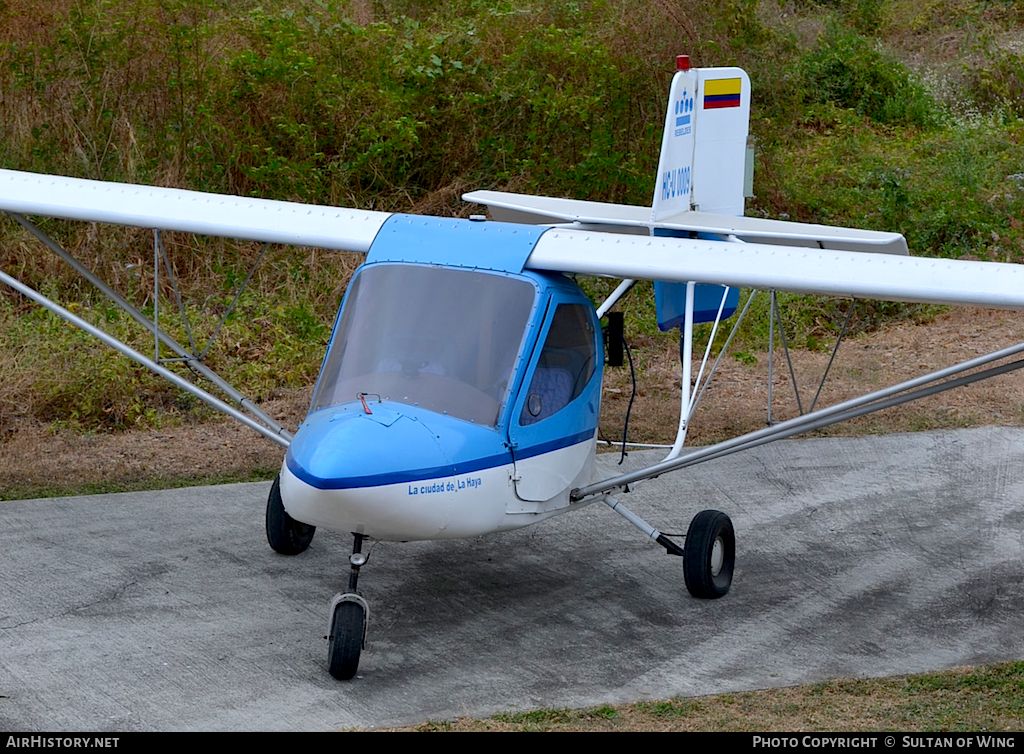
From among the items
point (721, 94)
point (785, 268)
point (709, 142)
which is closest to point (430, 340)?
point (785, 268)

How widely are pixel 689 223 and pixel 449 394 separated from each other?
2.67 meters

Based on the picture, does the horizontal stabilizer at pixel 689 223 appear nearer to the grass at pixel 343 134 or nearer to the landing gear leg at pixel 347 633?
the landing gear leg at pixel 347 633

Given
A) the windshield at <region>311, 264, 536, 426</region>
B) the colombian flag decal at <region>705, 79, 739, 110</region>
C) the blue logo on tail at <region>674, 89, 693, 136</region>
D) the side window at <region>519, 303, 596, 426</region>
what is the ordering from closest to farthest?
the windshield at <region>311, 264, 536, 426</region>, the side window at <region>519, 303, 596, 426</region>, the blue logo on tail at <region>674, 89, 693, 136</region>, the colombian flag decal at <region>705, 79, 739, 110</region>

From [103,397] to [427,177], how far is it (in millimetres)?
5436

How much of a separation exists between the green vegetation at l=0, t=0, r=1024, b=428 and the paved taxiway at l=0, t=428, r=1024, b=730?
3.80 meters

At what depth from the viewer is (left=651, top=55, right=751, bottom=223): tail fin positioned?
8.41 metres

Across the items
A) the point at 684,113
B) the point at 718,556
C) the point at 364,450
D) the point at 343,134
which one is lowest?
the point at 718,556

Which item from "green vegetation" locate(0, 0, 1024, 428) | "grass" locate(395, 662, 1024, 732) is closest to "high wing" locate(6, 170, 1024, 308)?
"grass" locate(395, 662, 1024, 732)

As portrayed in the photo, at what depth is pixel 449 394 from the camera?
6137 mm

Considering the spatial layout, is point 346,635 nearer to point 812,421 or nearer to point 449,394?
point 449,394

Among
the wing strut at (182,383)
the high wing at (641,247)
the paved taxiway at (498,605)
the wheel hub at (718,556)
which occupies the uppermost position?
the high wing at (641,247)

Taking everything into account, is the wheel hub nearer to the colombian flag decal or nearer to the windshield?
the windshield

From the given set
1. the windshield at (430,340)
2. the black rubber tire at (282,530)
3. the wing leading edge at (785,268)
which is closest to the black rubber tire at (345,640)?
the windshield at (430,340)

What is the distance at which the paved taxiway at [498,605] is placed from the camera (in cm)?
587
